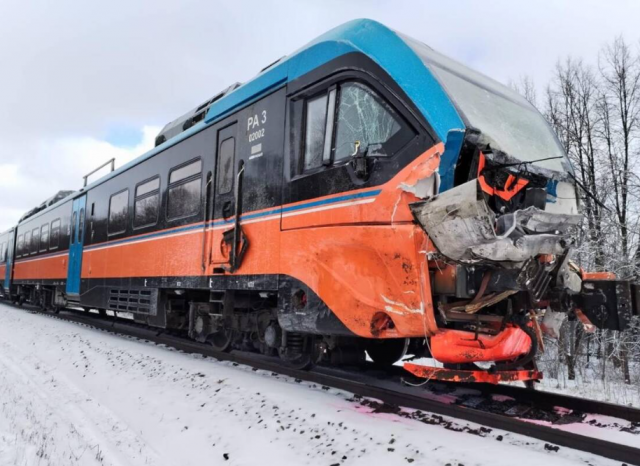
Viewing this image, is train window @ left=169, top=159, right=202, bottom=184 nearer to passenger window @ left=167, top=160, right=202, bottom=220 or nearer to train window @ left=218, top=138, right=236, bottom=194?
passenger window @ left=167, top=160, right=202, bottom=220

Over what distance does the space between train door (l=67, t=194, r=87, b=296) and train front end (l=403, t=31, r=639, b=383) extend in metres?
10.5

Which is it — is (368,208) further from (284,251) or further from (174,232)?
(174,232)

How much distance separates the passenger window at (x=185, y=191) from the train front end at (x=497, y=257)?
12.3 ft

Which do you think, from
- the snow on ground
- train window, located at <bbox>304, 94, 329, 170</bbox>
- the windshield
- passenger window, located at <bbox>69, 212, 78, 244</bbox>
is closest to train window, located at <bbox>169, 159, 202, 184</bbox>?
train window, located at <bbox>304, 94, 329, 170</bbox>

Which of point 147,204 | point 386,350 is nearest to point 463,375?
point 386,350

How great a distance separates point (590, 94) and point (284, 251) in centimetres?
1720

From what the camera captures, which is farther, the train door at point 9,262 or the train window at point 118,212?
the train door at point 9,262

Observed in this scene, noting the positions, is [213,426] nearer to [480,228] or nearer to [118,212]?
[480,228]

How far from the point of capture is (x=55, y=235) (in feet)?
47.8

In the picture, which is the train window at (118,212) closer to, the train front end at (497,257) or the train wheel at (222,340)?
the train wheel at (222,340)

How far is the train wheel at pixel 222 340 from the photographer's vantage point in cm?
696

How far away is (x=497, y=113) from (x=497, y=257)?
190 cm

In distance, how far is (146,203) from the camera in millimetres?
8430

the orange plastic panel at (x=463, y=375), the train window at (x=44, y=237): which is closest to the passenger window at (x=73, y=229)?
the train window at (x=44, y=237)
